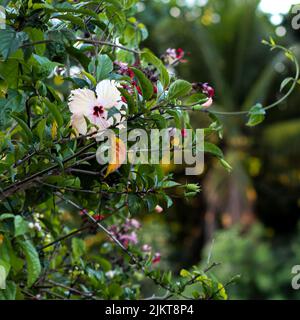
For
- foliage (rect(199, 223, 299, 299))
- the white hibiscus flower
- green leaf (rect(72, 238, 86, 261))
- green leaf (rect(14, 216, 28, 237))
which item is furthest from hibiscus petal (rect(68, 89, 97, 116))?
foliage (rect(199, 223, 299, 299))

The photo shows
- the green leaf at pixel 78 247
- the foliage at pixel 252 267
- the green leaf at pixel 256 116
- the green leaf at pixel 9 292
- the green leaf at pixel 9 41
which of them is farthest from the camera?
the foliage at pixel 252 267

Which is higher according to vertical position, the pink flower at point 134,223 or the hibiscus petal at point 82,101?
the hibiscus petal at point 82,101

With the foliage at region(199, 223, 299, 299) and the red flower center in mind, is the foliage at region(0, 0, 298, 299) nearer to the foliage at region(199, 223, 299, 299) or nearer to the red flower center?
the red flower center

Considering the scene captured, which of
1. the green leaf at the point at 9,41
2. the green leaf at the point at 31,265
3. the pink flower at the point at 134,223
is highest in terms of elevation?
Answer: the green leaf at the point at 9,41

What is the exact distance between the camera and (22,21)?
104 centimetres

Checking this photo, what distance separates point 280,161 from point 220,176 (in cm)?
86

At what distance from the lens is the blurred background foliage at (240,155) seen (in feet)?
22.1

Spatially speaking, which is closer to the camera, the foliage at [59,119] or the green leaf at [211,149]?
the foliage at [59,119]

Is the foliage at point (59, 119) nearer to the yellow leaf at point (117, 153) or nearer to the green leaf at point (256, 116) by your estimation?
the yellow leaf at point (117, 153)

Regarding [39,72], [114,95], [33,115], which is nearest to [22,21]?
[39,72]

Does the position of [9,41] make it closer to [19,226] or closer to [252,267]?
[19,226]

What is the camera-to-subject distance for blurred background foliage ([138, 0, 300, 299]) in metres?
6.74

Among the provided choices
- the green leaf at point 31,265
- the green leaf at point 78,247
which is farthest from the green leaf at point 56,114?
the green leaf at point 78,247

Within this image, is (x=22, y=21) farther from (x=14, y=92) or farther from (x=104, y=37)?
(x=104, y=37)
